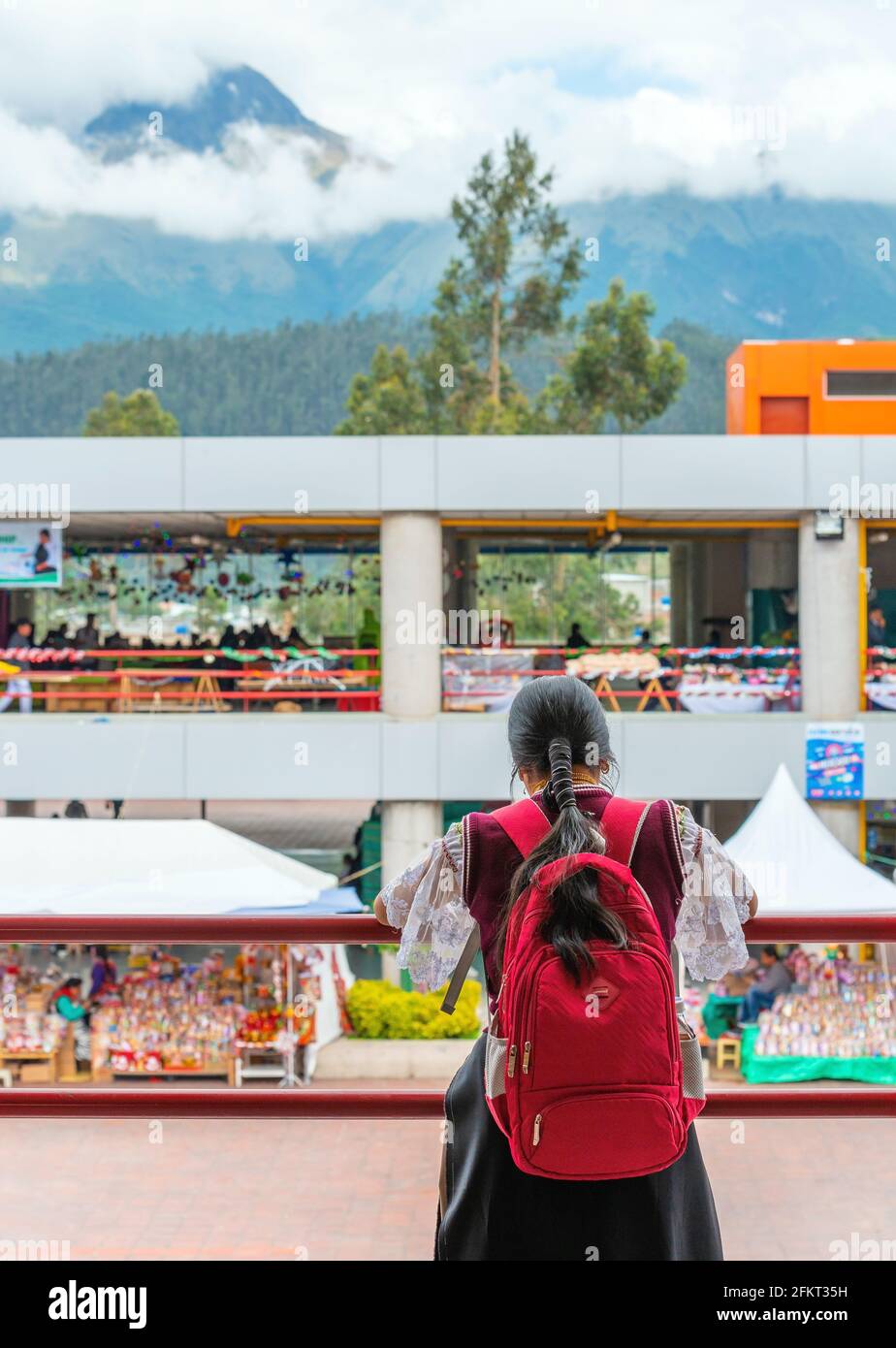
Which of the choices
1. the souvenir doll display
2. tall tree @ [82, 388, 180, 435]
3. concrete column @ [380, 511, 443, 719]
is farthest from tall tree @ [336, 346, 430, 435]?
the souvenir doll display

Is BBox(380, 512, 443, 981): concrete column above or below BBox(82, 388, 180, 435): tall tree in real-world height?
below

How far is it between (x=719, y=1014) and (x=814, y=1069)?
1.49m

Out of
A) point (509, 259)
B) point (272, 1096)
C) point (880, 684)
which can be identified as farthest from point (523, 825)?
point (509, 259)

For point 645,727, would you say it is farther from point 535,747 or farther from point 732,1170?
point 535,747

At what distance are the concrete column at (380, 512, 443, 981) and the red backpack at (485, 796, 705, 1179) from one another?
14006 millimetres

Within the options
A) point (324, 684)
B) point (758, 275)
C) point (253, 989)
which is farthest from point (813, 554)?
point (758, 275)

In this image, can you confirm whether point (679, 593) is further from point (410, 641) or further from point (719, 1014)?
point (719, 1014)

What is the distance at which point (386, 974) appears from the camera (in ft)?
51.5

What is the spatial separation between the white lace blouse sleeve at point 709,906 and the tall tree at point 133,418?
6314 cm

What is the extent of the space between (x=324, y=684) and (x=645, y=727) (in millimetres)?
4134

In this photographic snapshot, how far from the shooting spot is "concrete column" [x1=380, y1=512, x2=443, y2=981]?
632 inches

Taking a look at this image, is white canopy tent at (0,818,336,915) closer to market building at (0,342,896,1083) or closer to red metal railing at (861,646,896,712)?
market building at (0,342,896,1083)

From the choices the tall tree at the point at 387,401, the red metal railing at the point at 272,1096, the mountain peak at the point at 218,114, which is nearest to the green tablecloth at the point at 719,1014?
the red metal railing at the point at 272,1096

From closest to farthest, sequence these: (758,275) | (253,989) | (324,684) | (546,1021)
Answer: (546,1021)
(253,989)
(324,684)
(758,275)
